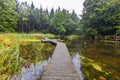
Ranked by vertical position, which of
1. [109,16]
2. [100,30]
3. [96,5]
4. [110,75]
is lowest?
[110,75]

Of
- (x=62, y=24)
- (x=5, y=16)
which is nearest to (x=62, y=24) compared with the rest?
(x=62, y=24)

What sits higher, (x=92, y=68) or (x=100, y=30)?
(x=100, y=30)

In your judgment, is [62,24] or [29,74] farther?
[62,24]

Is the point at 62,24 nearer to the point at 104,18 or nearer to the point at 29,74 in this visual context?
the point at 104,18

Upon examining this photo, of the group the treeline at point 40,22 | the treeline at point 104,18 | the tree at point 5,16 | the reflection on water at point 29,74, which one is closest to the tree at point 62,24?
the treeline at point 40,22

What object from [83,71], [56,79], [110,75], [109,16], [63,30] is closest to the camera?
[56,79]

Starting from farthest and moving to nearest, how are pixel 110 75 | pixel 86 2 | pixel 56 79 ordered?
pixel 86 2
pixel 110 75
pixel 56 79

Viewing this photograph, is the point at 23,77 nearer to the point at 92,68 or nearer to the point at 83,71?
the point at 83,71

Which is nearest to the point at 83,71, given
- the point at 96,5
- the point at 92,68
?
the point at 92,68

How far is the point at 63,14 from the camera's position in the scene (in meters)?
56.5

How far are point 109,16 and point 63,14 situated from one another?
92.0ft

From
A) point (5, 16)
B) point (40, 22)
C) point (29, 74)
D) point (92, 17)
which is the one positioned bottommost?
point (29, 74)

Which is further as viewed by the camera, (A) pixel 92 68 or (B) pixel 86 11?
(B) pixel 86 11

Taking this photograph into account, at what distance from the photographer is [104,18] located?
31047 millimetres
